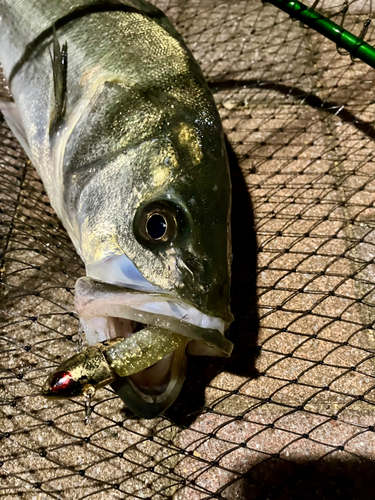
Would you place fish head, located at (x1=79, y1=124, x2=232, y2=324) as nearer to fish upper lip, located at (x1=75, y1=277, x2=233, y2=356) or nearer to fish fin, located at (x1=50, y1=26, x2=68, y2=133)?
fish upper lip, located at (x1=75, y1=277, x2=233, y2=356)

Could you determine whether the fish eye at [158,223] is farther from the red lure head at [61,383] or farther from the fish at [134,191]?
the red lure head at [61,383]

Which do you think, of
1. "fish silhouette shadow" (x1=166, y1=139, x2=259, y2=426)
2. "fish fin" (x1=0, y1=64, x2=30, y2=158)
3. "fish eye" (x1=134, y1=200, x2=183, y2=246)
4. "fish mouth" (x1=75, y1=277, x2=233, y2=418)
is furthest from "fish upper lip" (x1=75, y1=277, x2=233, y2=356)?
"fish fin" (x1=0, y1=64, x2=30, y2=158)

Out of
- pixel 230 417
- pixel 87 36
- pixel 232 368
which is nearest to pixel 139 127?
pixel 87 36

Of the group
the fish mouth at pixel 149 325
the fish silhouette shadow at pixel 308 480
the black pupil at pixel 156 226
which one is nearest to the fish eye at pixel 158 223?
the black pupil at pixel 156 226

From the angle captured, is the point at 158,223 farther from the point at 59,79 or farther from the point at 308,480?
the point at 308,480

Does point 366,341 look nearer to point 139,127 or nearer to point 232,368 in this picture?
point 232,368

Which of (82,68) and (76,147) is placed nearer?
(76,147)
